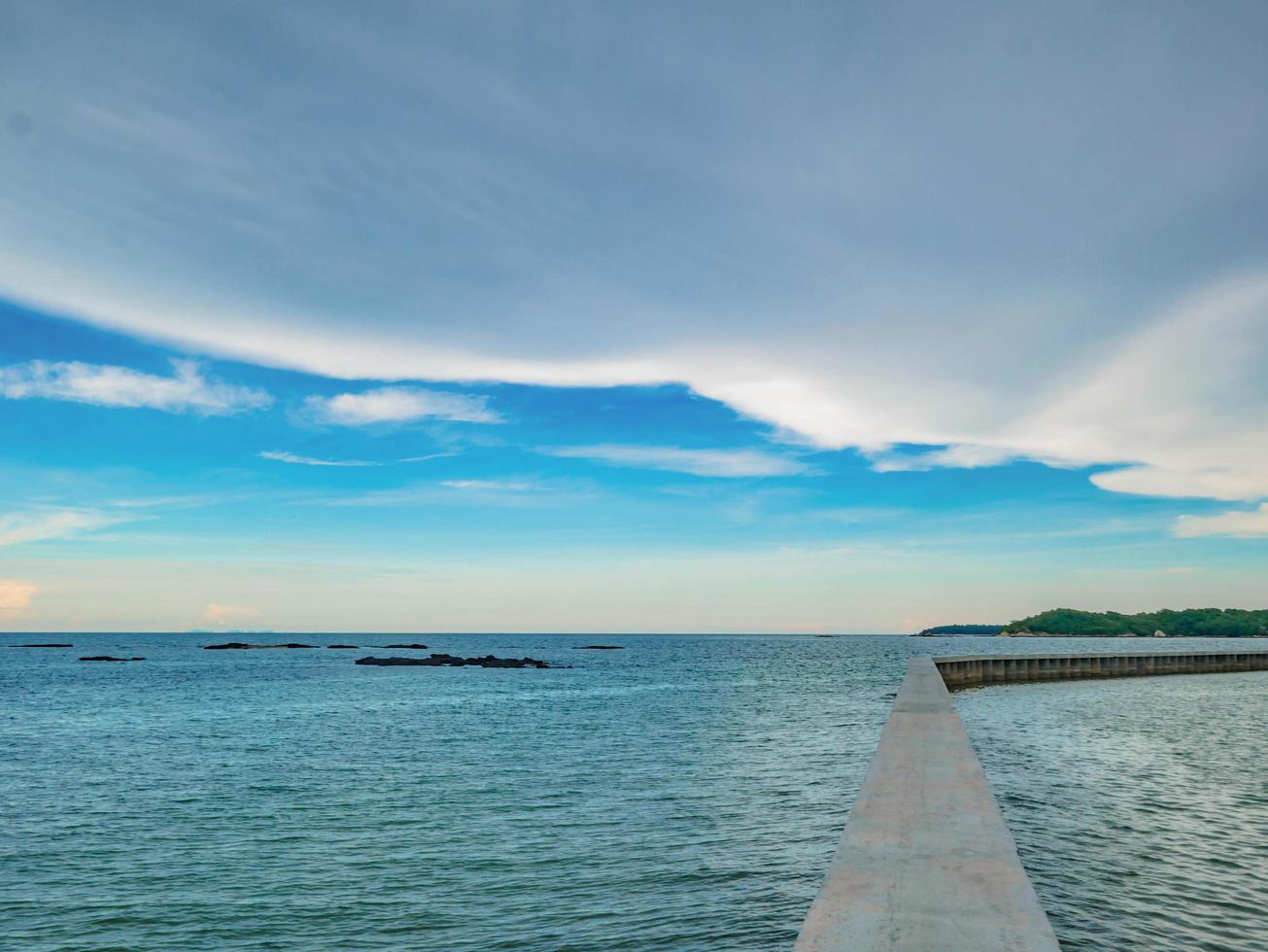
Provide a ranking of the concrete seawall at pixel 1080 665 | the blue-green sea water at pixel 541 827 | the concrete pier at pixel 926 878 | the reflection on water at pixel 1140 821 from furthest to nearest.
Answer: the concrete seawall at pixel 1080 665 → the blue-green sea water at pixel 541 827 → the reflection on water at pixel 1140 821 → the concrete pier at pixel 926 878

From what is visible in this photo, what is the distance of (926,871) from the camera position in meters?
10.9

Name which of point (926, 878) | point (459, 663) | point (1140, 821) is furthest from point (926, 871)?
point (459, 663)

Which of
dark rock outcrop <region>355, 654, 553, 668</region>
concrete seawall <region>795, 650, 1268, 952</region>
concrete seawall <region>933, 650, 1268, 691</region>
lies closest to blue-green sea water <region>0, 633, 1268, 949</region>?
concrete seawall <region>795, 650, 1268, 952</region>

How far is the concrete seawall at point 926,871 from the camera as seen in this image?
8578mm

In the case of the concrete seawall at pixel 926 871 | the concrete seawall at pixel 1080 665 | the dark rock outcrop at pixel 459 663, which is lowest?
the dark rock outcrop at pixel 459 663

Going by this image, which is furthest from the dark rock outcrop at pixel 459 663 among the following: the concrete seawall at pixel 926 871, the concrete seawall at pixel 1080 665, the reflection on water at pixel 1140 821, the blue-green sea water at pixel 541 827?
the concrete seawall at pixel 926 871

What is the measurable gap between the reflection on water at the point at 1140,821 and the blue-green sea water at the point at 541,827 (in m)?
0.10

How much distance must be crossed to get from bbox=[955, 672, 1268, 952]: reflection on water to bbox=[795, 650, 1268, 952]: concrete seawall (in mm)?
2096

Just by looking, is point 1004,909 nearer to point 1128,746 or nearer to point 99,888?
point 99,888

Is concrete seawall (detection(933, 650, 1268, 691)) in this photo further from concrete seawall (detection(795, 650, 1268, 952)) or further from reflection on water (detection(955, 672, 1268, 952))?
concrete seawall (detection(795, 650, 1268, 952))

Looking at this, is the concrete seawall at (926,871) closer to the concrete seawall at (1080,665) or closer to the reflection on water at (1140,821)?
the reflection on water at (1140,821)

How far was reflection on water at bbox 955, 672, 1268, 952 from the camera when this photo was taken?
1341 cm

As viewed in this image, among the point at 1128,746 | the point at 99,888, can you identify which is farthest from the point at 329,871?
the point at 1128,746

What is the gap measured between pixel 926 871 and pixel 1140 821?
1269 cm
